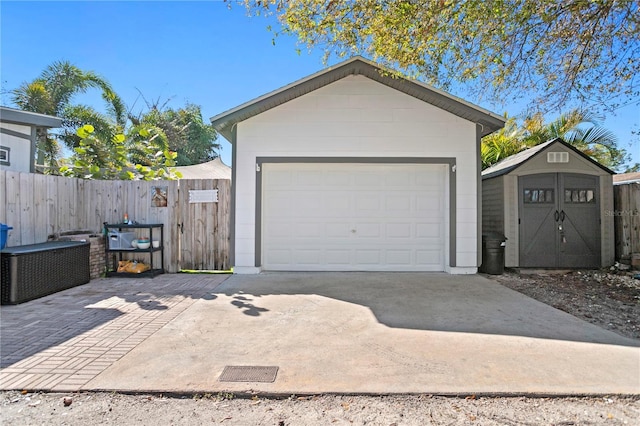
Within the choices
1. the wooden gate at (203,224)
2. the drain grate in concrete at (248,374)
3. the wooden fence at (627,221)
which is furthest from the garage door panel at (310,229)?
the wooden fence at (627,221)

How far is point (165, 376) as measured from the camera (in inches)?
115

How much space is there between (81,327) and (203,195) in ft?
13.0

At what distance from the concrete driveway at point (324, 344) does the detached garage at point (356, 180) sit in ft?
5.77

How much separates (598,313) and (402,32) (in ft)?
16.0

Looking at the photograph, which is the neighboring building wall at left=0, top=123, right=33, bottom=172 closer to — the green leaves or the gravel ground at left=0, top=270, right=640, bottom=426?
the green leaves

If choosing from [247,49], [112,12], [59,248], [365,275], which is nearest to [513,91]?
[365,275]

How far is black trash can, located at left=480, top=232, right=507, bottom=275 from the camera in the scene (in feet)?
25.2

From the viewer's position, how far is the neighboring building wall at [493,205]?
8336mm

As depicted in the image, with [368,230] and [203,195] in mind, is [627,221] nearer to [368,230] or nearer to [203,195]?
[368,230]

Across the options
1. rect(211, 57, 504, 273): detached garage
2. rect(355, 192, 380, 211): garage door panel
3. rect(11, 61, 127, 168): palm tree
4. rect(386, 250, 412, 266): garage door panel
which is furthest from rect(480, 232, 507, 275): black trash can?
rect(11, 61, 127, 168): palm tree

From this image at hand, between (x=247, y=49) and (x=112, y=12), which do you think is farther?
(x=247, y=49)

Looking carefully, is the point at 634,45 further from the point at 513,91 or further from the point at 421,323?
the point at 421,323

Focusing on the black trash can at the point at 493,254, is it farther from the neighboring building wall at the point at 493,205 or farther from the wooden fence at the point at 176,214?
the wooden fence at the point at 176,214

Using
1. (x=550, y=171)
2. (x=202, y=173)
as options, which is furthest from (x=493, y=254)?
(x=202, y=173)
